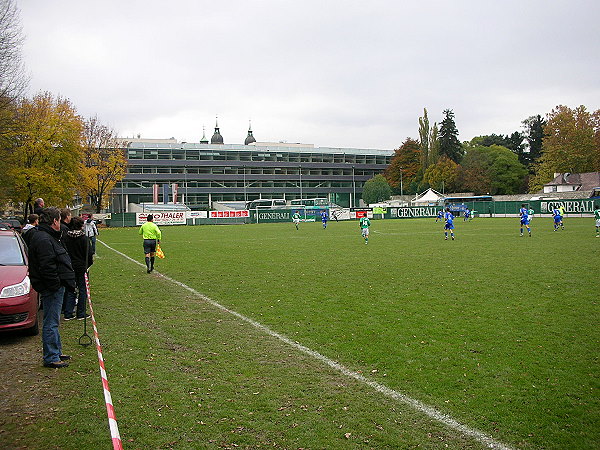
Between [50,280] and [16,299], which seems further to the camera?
[16,299]

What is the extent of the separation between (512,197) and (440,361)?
82.2 metres

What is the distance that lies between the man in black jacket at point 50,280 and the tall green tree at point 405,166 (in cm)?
9980

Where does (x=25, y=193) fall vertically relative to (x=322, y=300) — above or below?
above

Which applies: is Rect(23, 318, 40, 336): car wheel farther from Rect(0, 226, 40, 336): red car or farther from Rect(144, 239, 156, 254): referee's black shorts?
Rect(144, 239, 156, 254): referee's black shorts

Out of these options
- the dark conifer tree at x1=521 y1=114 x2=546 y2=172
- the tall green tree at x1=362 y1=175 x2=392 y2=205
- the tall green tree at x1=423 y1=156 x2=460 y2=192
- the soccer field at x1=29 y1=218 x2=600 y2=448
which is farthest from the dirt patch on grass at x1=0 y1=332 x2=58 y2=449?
the dark conifer tree at x1=521 y1=114 x2=546 y2=172

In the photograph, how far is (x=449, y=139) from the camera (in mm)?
99938

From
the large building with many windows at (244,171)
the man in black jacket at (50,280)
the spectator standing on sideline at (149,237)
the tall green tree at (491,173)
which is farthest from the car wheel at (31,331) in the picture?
the large building with many windows at (244,171)

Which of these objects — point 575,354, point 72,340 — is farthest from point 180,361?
point 575,354

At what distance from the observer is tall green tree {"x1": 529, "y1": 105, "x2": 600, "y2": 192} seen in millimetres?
77188

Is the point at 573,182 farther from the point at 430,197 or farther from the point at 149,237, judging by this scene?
the point at 149,237

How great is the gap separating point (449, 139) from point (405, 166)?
1084 cm

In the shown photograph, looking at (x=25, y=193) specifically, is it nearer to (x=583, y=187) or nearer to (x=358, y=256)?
(x=358, y=256)

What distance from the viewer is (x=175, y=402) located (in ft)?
17.8

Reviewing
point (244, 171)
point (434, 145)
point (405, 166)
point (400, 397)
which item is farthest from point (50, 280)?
point (244, 171)
